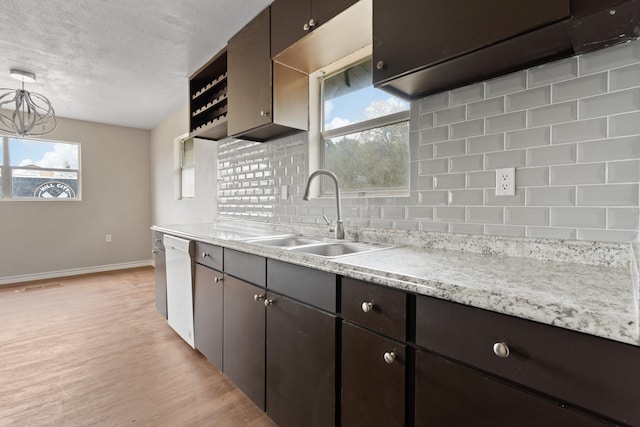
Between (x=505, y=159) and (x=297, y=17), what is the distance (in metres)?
1.32

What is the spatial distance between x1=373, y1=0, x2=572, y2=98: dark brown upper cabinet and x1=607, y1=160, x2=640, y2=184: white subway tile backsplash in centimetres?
41

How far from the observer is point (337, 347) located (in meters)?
1.11

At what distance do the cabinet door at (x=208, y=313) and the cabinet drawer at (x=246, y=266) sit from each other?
160mm

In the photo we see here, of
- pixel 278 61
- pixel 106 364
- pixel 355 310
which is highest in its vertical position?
Result: pixel 278 61

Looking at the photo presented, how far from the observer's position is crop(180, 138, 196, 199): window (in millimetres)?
4316

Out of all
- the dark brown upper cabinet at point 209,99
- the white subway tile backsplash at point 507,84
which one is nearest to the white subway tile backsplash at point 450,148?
the white subway tile backsplash at point 507,84

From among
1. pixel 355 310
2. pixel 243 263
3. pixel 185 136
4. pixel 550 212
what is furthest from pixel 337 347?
pixel 185 136

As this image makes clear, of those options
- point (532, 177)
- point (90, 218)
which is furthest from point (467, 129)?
point (90, 218)

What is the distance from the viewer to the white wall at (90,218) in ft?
14.8

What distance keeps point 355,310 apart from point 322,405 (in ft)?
1.47

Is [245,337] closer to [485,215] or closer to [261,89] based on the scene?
[485,215]

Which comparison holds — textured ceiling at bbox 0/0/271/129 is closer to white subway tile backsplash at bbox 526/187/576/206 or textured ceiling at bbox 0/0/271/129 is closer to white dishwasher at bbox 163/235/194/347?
white dishwasher at bbox 163/235/194/347

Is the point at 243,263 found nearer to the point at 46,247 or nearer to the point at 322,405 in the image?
the point at 322,405

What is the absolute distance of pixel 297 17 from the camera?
5.57 ft
